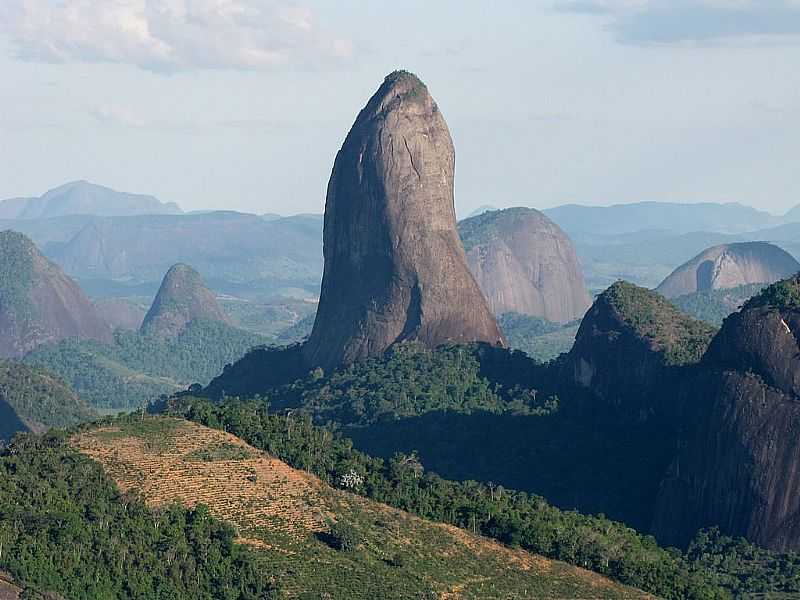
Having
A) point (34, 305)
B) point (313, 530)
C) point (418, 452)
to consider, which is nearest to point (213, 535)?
point (313, 530)

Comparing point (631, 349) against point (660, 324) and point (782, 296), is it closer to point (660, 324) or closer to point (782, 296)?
point (660, 324)

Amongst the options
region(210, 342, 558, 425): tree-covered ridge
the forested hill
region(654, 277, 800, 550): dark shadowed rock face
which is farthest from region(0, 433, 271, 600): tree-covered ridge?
region(210, 342, 558, 425): tree-covered ridge

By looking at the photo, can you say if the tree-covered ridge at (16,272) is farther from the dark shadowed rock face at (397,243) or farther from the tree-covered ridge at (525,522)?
the tree-covered ridge at (525,522)

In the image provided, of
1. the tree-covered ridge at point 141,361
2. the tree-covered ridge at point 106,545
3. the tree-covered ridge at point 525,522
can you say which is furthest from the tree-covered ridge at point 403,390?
the tree-covered ridge at point 141,361

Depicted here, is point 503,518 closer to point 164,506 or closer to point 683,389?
point 164,506

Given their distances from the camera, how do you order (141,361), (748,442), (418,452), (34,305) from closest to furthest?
(748,442)
(418,452)
(34,305)
(141,361)

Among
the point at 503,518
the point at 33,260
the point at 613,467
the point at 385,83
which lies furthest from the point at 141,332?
the point at 503,518

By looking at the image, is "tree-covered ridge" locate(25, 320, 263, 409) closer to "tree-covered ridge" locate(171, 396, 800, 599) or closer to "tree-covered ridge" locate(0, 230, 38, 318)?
"tree-covered ridge" locate(0, 230, 38, 318)
